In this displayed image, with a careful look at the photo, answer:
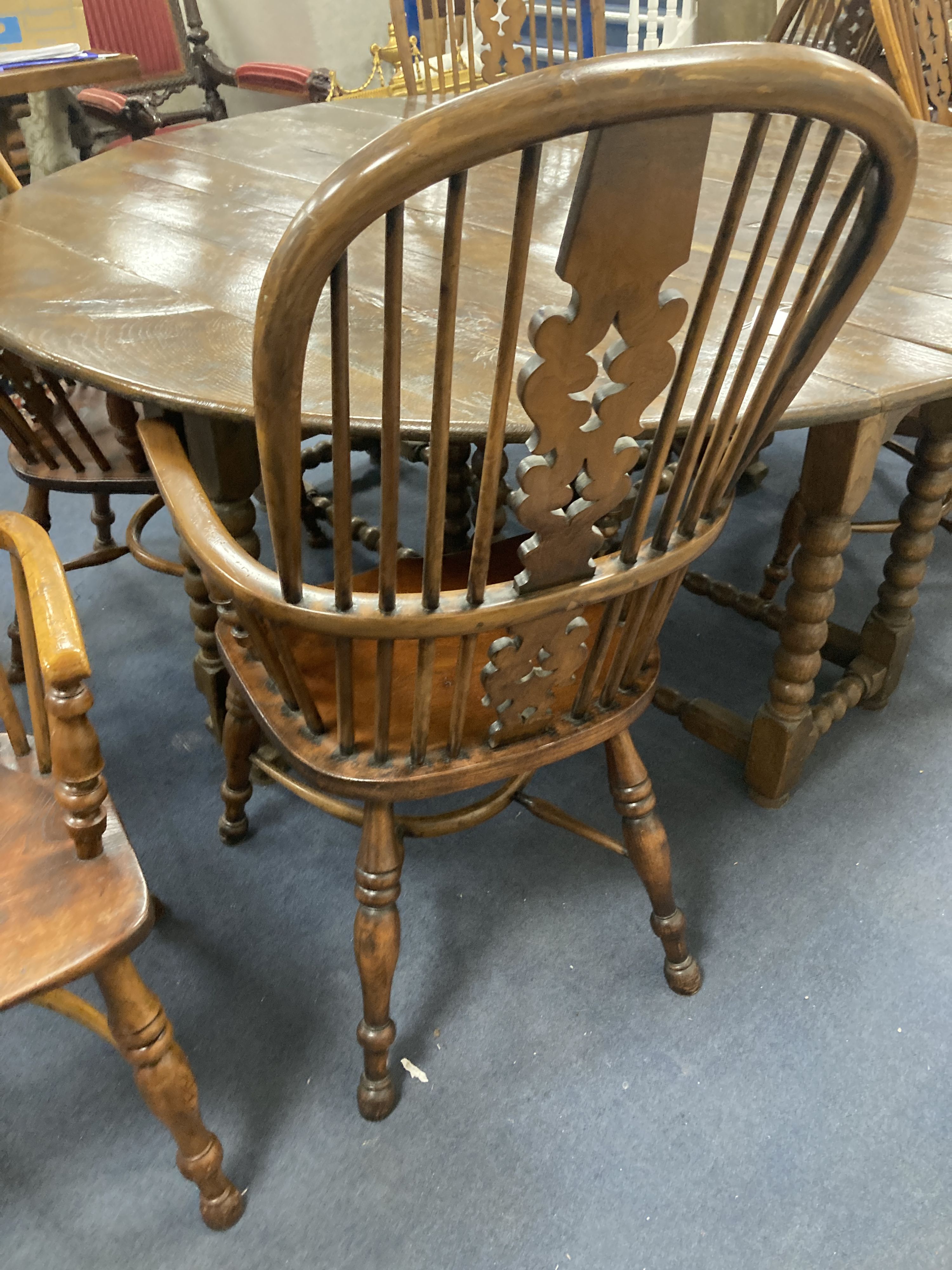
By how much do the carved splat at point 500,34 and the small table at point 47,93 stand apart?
102 centimetres

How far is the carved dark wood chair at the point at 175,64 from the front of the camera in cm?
321

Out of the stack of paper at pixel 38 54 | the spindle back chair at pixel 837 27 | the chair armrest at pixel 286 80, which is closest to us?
the spindle back chair at pixel 837 27

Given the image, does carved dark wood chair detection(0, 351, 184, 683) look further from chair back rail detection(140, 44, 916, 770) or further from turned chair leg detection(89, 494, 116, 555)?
chair back rail detection(140, 44, 916, 770)

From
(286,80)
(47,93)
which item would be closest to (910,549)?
(286,80)

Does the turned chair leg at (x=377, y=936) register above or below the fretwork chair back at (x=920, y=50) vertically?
below

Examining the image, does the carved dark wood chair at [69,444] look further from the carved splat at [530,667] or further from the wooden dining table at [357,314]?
the carved splat at [530,667]

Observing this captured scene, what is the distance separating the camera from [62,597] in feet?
2.48

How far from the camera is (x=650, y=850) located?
1.12 meters

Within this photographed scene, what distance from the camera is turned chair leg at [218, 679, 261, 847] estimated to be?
123 cm

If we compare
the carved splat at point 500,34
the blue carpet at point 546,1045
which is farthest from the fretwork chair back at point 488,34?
the blue carpet at point 546,1045

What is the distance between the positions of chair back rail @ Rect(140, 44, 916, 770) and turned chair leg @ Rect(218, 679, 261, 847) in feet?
0.96

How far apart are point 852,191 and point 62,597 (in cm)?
Result: 66

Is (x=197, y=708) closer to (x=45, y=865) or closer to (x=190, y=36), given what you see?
(x=45, y=865)

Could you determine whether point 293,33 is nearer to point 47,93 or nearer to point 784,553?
point 47,93
